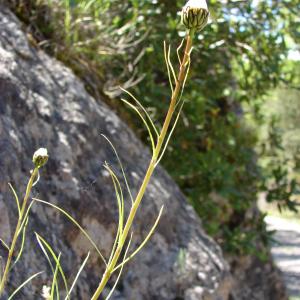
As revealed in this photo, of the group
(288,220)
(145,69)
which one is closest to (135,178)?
(145,69)

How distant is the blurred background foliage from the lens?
383 centimetres

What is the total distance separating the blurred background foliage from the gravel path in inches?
17.4

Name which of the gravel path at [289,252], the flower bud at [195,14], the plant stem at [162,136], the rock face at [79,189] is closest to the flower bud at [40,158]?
the plant stem at [162,136]

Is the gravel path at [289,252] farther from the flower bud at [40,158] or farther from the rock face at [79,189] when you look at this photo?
the flower bud at [40,158]

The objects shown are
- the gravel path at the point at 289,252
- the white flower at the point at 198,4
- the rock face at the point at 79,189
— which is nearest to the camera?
the white flower at the point at 198,4

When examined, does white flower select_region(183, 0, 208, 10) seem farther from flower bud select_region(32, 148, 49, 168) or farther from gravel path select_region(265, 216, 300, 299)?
gravel path select_region(265, 216, 300, 299)

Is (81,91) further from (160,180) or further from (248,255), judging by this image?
(248,255)

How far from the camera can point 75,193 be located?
2670 mm

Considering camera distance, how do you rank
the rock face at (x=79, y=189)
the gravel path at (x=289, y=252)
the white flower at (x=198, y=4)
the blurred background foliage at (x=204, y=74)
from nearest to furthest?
the white flower at (x=198, y=4), the rock face at (x=79, y=189), the blurred background foliage at (x=204, y=74), the gravel path at (x=289, y=252)

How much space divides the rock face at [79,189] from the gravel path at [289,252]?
2.03 m

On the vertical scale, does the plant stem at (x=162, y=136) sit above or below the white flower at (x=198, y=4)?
below

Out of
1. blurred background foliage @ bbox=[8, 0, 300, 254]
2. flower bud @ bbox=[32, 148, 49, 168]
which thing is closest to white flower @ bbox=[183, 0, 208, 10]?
flower bud @ bbox=[32, 148, 49, 168]

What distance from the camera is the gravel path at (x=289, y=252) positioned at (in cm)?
803

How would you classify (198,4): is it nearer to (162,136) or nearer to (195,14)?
(195,14)
